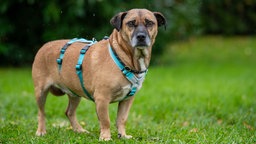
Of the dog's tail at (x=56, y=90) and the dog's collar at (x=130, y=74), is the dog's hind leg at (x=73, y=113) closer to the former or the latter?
the dog's tail at (x=56, y=90)

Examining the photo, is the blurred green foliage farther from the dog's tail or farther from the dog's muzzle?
the dog's muzzle

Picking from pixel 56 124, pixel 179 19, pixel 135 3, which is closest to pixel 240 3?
pixel 179 19

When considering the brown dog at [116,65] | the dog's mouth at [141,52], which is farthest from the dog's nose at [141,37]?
the dog's mouth at [141,52]

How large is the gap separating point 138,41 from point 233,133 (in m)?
1.85

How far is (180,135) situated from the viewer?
241 inches

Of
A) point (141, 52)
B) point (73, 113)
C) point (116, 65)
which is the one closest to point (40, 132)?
point (73, 113)

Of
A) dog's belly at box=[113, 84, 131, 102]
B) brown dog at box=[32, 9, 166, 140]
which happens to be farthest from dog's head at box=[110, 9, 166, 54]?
dog's belly at box=[113, 84, 131, 102]

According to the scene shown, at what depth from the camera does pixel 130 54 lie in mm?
5707

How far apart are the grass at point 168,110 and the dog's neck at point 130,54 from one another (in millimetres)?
879

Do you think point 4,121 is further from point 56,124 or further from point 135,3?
point 135,3

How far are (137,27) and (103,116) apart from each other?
1104 millimetres

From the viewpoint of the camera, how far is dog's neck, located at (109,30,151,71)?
5676 millimetres

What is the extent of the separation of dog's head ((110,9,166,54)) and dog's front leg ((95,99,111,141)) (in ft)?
2.44

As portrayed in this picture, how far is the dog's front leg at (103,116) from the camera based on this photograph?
18.5ft
